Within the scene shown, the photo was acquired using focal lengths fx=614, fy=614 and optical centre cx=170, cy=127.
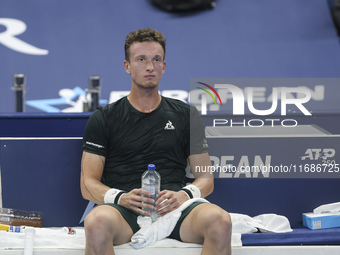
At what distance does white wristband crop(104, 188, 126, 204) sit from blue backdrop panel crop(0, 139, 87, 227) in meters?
0.44

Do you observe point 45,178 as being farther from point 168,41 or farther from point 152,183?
point 168,41

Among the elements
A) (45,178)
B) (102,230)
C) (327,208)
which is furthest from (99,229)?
(327,208)

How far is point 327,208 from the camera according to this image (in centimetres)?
383

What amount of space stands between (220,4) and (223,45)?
0.68 m

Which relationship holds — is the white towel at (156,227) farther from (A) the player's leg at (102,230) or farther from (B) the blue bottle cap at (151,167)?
(B) the blue bottle cap at (151,167)

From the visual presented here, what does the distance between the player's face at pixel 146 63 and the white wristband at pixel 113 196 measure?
623 millimetres

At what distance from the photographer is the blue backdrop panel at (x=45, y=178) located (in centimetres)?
375

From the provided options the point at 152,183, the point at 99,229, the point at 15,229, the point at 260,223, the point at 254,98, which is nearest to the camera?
the point at 99,229

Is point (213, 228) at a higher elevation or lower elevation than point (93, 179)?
lower

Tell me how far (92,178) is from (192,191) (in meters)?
0.57

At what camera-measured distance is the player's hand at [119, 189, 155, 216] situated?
10.8 ft

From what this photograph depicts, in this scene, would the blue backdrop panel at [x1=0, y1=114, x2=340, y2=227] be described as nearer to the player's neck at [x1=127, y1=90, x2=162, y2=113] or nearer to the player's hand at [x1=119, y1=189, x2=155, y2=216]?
the player's neck at [x1=127, y1=90, x2=162, y2=113]

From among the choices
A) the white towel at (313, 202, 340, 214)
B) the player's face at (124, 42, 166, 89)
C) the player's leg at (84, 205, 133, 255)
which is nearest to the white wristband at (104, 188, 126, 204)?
the player's leg at (84, 205, 133, 255)

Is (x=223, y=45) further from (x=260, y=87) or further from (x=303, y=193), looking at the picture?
(x=303, y=193)
